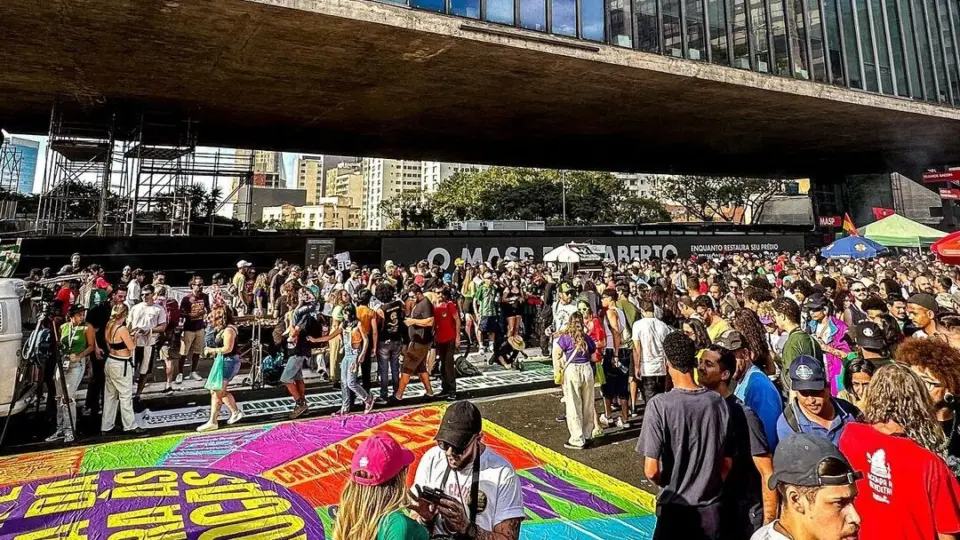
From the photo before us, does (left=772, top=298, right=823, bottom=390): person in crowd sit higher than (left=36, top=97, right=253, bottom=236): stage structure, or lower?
lower

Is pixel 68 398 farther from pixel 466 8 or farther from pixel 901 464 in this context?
pixel 466 8

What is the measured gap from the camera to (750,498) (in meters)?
3.39

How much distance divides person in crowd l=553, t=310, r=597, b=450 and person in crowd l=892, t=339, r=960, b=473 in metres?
3.48

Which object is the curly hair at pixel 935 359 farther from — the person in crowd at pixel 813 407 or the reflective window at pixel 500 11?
the reflective window at pixel 500 11

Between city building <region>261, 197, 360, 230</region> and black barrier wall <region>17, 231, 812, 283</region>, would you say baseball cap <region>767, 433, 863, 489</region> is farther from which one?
city building <region>261, 197, 360, 230</region>

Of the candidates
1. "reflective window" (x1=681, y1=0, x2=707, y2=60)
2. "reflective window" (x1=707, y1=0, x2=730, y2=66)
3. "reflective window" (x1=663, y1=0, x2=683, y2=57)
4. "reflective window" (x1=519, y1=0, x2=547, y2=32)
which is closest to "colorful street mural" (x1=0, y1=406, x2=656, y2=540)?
"reflective window" (x1=519, y1=0, x2=547, y2=32)

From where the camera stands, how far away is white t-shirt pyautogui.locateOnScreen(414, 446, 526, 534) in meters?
2.57

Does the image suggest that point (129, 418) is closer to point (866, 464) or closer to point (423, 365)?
point (423, 365)

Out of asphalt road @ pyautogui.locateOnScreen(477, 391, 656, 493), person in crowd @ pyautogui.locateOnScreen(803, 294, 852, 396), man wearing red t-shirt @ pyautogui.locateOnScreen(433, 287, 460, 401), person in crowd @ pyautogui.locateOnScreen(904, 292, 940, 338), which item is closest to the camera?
person in crowd @ pyautogui.locateOnScreen(904, 292, 940, 338)

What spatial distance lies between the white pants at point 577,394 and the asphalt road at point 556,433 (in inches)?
9.1

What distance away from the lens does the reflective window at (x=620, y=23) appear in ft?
58.4

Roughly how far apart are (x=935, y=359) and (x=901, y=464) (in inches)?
61.3

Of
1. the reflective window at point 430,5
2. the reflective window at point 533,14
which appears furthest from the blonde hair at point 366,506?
the reflective window at point 533,14

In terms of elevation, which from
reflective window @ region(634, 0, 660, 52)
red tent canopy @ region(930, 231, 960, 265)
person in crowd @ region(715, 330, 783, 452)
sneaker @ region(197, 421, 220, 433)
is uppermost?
reflective window @ region(634, 0, 660, 52)
